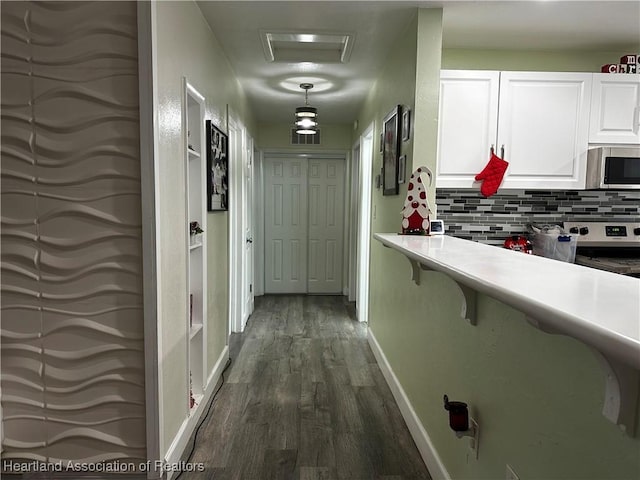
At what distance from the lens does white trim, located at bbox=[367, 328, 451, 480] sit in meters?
1.95

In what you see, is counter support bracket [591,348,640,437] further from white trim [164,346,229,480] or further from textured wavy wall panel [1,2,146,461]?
white trim [164,346,229,480]

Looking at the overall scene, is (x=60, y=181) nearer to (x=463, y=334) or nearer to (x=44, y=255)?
(x=44, y=255)

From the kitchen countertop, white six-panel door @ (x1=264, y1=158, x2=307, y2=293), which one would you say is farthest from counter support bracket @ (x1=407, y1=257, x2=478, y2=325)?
white six-panel door @ (x1=264, y1=158, x2=307, y2=293)

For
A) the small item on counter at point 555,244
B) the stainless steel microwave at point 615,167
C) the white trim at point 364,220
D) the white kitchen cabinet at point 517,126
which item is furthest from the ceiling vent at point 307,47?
the small item on counter at point 555,244

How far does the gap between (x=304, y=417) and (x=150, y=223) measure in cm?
152

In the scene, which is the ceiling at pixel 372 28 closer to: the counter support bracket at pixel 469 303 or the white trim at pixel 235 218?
the white trim at pixel 235 218

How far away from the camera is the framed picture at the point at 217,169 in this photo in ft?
8.62

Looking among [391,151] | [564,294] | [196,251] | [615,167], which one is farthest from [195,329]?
[615,167]

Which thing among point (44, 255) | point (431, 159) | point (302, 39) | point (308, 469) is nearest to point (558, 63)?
point (431, 159)

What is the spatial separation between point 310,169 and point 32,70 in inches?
167

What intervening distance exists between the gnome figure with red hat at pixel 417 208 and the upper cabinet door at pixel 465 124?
38 centimetres

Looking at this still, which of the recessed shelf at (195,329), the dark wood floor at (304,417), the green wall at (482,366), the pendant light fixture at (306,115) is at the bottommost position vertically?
the dark wood floor at (304,417)

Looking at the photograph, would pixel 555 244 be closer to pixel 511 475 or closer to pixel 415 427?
pixel 415 427

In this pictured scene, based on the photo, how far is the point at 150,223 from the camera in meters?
1.76
